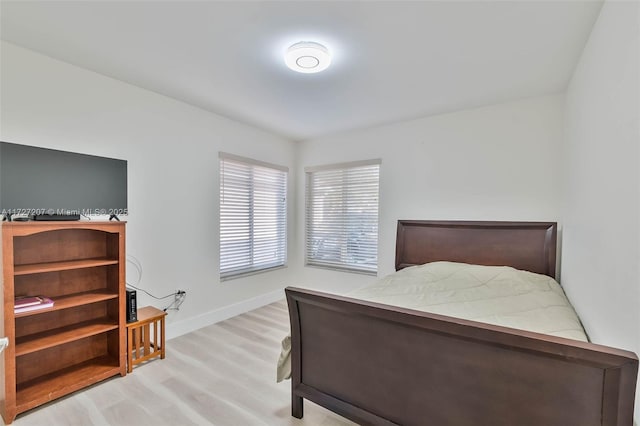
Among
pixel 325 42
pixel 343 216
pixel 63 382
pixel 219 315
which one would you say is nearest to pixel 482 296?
pixel 325 42

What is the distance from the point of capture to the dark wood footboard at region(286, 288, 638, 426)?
982mm

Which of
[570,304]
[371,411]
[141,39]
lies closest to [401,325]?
[371,411]

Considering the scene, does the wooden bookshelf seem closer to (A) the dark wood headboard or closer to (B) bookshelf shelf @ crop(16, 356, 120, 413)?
(B) bookshelf shelf @ crop(16, 356, 120, 413)

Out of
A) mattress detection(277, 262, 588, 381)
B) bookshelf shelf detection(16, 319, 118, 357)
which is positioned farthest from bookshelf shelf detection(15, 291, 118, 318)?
mattress detection(277, 262, 588, 381)

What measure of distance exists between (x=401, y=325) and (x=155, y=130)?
2.82 m

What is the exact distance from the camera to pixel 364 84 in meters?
2.55

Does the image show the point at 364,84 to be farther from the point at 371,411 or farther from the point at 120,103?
the point at 371,411

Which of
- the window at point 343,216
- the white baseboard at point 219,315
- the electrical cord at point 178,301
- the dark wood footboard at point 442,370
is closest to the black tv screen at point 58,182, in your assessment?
the electrical cord at point 178,301

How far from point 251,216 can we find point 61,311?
213 cm

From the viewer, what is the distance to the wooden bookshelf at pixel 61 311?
68.8 inches

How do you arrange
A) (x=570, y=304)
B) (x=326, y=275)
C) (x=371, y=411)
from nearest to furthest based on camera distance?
1. (x=371, y=411)
2. (x=570, y=304)
3. (x=326, y=275)

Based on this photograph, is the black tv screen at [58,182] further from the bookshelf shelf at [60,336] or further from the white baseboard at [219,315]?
the white baseboard at [219,315]

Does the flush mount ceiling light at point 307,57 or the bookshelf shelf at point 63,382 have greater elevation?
the flush mount ceiling light at point 307,57

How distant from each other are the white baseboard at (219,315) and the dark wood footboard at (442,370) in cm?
176
